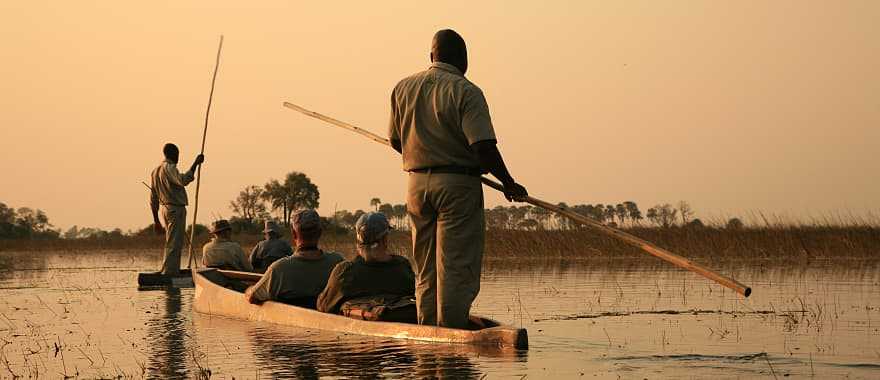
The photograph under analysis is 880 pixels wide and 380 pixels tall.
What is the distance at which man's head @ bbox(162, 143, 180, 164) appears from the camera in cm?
2012

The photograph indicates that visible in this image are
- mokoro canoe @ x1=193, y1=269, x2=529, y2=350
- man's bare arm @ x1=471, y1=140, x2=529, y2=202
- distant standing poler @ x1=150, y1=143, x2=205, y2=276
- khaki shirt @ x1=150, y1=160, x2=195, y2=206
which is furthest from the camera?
distant standing poler @ x1=150, y1=143, x2=205, y2=276

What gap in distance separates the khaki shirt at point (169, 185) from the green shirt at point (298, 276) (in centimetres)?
787

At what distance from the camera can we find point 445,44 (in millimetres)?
9883

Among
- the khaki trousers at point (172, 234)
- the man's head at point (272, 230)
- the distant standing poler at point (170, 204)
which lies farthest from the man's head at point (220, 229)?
the khaki trousers at point (172, 234)

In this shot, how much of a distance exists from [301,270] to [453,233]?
271 centimetres

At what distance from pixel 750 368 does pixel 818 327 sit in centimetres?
293

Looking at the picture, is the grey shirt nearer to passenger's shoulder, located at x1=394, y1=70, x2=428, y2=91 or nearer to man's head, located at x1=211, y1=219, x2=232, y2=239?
man's head, located at x1=211, y1=219, x2=232, y2=239

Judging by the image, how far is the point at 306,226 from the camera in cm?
1180

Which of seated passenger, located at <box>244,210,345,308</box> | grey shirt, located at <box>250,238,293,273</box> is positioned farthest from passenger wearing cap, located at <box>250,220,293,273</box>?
seated passenger, located at <box>244,210,345,308</box>

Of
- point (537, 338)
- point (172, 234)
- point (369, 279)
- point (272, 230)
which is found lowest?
point (537, 338)

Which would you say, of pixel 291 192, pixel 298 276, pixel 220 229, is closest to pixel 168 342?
pixel 298 276

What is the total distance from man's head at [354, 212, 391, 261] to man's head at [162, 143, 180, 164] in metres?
9.96

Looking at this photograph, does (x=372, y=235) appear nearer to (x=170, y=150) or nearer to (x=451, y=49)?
(x=451, y=49)

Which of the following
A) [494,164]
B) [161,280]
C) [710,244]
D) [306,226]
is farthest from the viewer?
[710,244]
